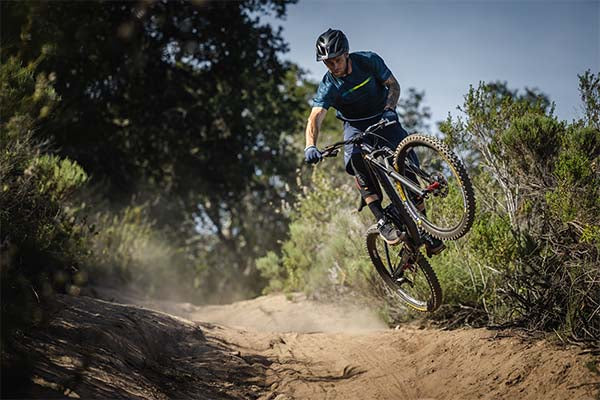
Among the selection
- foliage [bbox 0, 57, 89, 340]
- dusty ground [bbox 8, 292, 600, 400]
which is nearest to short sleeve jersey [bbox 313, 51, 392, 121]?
dusty ground [bbox 8, 292, 600, 400]

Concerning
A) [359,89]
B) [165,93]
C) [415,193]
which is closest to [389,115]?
[359,89]

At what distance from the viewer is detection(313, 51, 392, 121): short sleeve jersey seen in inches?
260

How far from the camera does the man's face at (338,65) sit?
6.37 meters

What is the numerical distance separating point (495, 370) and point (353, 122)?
3069mm

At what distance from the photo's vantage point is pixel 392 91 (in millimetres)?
6750

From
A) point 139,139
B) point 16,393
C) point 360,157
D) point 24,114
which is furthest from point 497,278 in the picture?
point 139,139

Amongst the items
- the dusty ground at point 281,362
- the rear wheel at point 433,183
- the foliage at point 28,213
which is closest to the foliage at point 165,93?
the foliage at point 28,213

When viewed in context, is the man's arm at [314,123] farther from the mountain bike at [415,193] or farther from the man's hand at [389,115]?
the man's hand at [389,115]

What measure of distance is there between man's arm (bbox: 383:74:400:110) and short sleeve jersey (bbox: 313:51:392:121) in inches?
1.9

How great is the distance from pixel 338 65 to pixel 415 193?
5.23 feet

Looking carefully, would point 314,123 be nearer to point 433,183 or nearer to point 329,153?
point 329,153

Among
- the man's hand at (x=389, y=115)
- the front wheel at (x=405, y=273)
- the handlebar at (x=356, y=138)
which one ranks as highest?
the man's hand at (x=389, y=115)

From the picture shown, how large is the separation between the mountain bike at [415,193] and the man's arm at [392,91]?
324 mm

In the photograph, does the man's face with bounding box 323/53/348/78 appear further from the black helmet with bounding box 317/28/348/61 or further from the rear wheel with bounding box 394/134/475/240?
the rear wheel with bounding box 394/134/475/240
